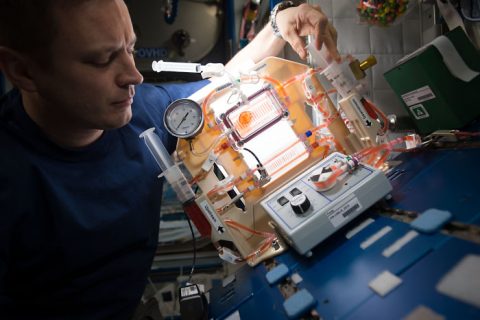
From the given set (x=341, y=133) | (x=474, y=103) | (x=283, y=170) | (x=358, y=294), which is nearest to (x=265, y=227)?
(x=283, y=170)

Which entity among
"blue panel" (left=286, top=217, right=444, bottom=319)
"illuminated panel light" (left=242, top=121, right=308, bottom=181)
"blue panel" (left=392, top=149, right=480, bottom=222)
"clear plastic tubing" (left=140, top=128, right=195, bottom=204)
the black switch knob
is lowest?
"blue panel" (left=286, top=217, right=444, bottom=319)

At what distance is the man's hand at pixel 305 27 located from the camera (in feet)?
4.52

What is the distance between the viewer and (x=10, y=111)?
46.7 inches

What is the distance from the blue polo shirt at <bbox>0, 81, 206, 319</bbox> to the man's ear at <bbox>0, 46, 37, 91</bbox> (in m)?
0.17

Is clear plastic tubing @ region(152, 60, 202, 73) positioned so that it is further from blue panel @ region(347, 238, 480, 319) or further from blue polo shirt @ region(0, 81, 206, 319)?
blue panel @ region(347, 238, 480, 319)

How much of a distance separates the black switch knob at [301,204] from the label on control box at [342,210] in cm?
8

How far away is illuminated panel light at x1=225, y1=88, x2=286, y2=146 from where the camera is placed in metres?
1.46

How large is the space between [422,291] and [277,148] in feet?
3.05

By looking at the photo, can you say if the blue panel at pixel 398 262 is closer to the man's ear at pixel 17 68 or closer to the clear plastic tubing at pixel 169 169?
the clear plastic tubing at pixel 169 169

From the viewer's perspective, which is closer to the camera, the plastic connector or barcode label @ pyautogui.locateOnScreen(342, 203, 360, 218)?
barcode label @ pyautogui.locateOnScreen(342, 203, 360, 218)

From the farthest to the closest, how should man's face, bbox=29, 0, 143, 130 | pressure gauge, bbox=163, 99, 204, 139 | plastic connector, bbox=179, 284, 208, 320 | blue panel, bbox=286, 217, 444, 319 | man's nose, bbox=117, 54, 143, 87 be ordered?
pressure gauge, bbox=163, 99, 204, 139
plastic connector, bbox=179, 284, 208, 320
man's nose, bbox=117, 54, 143, 87
man's face, bbox=29, 0, 143, 130
blue panel, bbox=286, 217, 444, 319

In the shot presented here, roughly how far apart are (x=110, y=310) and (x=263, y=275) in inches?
27.6

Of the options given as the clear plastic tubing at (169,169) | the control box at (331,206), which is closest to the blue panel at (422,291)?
the control box at (331,206)

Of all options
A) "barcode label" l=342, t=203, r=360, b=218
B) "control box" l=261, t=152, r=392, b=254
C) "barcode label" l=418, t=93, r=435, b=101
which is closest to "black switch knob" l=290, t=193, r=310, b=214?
"control box" l=261, t=152, r=392, b=254
